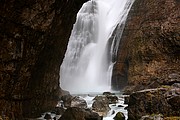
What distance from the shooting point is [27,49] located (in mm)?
14914

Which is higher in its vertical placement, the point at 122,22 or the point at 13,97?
the point at 122,22

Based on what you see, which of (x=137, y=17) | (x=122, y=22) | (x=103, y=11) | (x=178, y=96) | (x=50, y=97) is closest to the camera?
(x=178, y=96)

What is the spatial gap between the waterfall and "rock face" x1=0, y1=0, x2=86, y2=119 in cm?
1923

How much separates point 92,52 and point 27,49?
95.6 ft

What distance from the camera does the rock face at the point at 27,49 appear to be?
43.6ft

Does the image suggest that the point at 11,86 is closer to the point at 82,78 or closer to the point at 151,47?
the point at 151,47

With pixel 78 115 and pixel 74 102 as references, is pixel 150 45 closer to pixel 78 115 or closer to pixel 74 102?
pixel 74 102

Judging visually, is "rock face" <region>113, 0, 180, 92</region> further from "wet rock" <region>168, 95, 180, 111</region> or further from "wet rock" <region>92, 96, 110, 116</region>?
"wet rock" <region>168, 95, 180, 111</region>

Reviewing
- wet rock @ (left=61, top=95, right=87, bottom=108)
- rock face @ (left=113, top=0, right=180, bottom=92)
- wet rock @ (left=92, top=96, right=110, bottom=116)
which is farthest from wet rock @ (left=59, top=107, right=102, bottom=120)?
rock face @ (left=113, top=0, right=180, bottom=92)

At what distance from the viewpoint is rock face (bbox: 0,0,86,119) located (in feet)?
43.6

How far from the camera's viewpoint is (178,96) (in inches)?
535

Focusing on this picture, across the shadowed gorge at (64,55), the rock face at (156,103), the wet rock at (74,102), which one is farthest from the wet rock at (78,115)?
the wet rock at (74,102)

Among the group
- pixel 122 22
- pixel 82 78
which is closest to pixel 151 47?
pixel 122 22

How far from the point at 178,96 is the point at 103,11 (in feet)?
143
